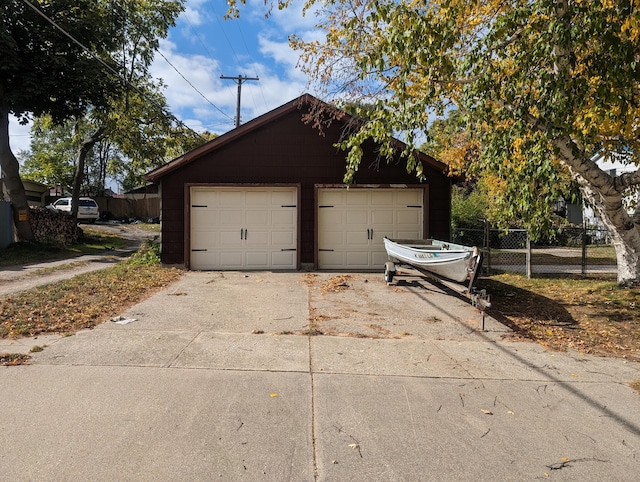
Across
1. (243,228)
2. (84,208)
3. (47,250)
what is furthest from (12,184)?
(84,208)

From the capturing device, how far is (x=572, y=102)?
5.97 meters

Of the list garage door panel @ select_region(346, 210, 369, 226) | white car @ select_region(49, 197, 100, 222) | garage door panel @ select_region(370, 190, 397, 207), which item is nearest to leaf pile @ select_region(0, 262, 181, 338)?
garage door panel @ select_region(346, 210, 369, 226)

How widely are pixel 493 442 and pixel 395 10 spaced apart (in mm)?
5810

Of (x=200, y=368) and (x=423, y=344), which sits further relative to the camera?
(x=423, y=344)

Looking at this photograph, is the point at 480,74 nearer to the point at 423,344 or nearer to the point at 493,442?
the point at 423,344

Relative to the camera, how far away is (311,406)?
3723mm

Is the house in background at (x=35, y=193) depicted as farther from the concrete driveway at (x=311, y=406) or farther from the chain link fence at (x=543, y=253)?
the concrete driveway at (x=311, y=406)

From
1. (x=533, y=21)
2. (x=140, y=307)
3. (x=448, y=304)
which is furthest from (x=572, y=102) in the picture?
(x=140, y=307)

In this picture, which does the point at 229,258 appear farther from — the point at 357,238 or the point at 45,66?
the point at 45,66

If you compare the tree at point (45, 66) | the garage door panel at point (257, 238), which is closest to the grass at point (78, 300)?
the garage door panel at point (257, 238)

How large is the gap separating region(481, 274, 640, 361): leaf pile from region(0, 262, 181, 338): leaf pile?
6271 millimetres

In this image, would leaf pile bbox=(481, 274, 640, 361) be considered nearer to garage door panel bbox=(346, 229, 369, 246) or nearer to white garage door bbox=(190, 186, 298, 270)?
garage door panel bbox=(346, 229, 369, 246)

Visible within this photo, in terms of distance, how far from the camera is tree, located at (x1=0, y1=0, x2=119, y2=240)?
50.8 feet

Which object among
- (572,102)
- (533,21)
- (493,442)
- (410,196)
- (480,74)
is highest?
(533,21)
